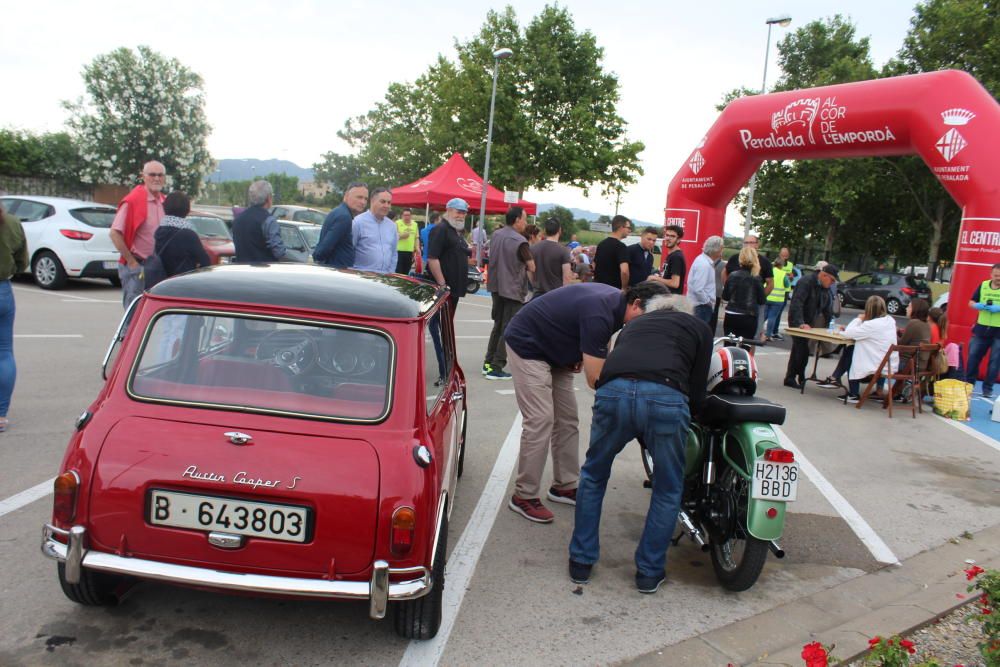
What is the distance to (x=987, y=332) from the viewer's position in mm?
10320

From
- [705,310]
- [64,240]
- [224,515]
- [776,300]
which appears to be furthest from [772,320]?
[224,515]

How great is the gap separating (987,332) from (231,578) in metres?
10.7

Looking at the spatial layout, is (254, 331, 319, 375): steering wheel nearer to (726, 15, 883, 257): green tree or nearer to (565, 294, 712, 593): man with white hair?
(565, 294, 712, 593): man with white hair

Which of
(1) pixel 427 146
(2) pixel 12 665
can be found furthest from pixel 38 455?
(1) pixel 427 146

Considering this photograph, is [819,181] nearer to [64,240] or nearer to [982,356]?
[982,356]

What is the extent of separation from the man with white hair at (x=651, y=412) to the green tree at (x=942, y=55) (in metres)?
32.8

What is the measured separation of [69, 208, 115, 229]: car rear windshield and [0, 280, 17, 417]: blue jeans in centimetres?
916

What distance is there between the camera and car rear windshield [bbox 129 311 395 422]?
10.3ft

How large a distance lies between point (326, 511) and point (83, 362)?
21.0 feet

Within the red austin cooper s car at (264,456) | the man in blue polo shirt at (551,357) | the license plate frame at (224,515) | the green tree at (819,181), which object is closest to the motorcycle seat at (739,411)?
the man in blue polo shirt at (551,357)

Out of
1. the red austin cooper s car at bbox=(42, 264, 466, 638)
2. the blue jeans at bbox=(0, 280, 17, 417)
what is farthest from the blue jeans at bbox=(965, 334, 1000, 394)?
the blue jeans at bbox=(0, 280, 17, 417)

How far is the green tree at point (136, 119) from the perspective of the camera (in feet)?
108

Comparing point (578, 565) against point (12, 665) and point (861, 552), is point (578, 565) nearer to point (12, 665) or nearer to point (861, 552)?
point (861, 552)

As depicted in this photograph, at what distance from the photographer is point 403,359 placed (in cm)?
323
